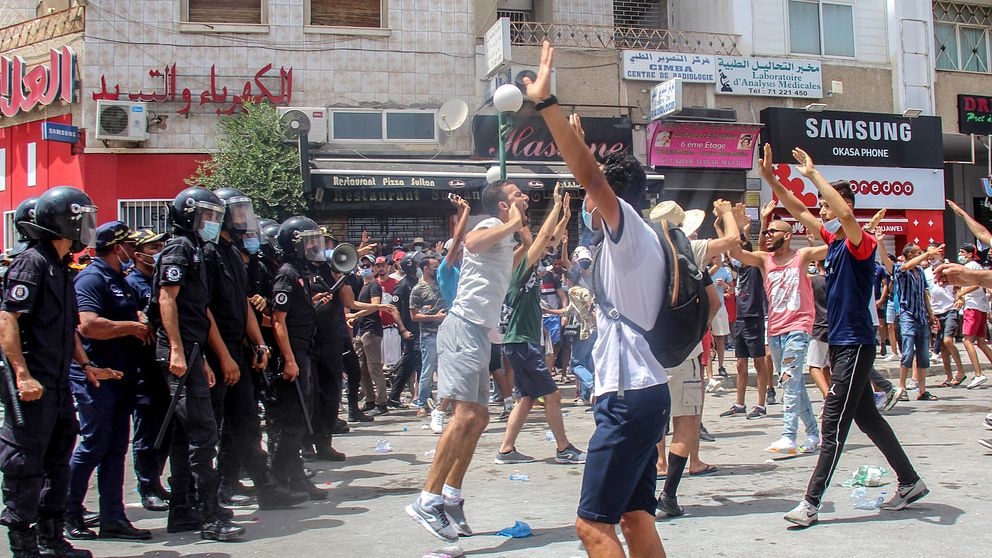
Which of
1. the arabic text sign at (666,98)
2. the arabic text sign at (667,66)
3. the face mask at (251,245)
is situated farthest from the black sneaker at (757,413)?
the arabic text sign at (667,66)

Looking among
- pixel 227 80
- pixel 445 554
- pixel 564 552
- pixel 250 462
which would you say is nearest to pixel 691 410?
pixel 564 552

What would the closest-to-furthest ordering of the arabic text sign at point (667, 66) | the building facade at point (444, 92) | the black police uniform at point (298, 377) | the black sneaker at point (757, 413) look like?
the black police uniform at point (298, 377), the black sneaker at point (757, 413), the building facade at point (444, 92), the arabic text sign at point (667, 66)

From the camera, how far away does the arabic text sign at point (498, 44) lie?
1852 centimetres

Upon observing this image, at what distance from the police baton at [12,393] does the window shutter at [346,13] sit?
52.8 ft

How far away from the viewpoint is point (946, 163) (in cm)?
2389

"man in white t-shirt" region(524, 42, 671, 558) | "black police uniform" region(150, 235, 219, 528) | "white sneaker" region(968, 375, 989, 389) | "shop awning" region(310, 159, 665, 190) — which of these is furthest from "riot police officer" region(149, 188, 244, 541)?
"shop awning" region(310, 159, 665, 190)

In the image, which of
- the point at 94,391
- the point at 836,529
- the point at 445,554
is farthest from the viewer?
the point at 94,391

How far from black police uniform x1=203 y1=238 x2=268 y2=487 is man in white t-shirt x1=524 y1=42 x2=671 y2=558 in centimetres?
288

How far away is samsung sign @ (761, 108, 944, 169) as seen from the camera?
2139cm

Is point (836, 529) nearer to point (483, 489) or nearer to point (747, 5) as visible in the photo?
point (483, 489)

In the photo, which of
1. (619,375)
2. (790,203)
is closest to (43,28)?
(790,203)

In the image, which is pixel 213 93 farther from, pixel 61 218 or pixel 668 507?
pixel 668 507

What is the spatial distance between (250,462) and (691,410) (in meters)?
2.95

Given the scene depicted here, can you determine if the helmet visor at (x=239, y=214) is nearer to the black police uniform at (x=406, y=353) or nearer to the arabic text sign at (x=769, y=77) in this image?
the black police uniform at (x=406, y=353)
